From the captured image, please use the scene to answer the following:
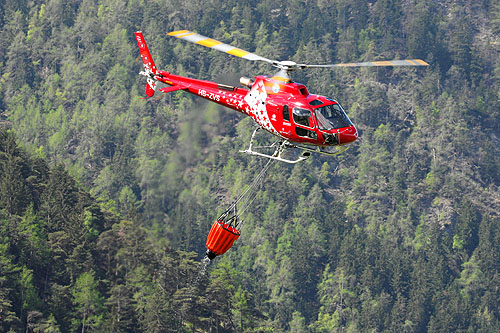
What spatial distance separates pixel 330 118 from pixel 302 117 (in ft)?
4.83

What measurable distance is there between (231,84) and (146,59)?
896 cm

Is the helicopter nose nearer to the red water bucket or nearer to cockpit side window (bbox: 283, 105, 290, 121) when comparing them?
cockpit side window (bbox: 283, 105, 290, 121)

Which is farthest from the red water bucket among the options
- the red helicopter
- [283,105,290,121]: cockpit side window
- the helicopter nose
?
the helicopter nose

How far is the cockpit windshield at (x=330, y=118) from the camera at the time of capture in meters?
60.4

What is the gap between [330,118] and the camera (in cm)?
6059

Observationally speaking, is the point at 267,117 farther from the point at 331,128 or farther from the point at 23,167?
the point at 23,167

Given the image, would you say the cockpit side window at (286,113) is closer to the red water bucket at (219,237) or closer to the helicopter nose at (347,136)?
the helicopter nose at (347,136)

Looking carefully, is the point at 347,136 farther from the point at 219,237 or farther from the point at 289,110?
the point at 219,237

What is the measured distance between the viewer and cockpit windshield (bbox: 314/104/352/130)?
60406mm

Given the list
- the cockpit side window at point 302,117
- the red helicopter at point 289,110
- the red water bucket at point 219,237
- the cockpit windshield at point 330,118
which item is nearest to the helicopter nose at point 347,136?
the red helicopter at point 289,110

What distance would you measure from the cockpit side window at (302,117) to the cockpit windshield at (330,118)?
0.48 metres

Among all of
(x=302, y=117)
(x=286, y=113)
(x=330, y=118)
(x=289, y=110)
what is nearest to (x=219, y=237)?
(x=286, y=113)

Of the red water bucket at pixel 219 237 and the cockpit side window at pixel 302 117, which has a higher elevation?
the cockpit side window at pixel 302 117

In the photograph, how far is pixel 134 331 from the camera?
127125 millimetres
